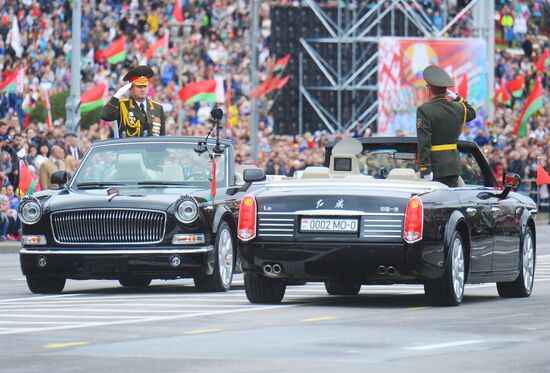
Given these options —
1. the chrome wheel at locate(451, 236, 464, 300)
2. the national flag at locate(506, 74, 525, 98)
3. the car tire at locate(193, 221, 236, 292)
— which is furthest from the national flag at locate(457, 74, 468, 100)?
the chrome wheel at locate(451, 236, 464, 300)

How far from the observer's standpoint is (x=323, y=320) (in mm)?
Answer: 13594

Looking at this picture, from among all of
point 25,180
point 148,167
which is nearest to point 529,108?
point 25,180

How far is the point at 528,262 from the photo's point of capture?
1700 centimetres

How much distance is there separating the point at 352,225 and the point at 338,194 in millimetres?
304

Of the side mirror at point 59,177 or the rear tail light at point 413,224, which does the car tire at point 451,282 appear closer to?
the rear tail light at point 413,224

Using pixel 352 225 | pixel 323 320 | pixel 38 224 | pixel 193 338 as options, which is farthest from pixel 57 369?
pixel 38 224

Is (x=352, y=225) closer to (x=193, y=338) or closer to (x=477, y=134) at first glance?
(x=193, y=338)

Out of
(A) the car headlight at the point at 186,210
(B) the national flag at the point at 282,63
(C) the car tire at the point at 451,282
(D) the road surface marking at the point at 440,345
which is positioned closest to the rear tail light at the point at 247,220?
(C) the car tire at the point at 451,282

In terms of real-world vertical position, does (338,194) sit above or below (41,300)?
above

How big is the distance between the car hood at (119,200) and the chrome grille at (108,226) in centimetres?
6

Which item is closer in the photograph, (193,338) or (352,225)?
(193,338)

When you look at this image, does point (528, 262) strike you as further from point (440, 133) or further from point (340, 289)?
point (340, 289)

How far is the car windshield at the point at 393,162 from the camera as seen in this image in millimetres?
16812

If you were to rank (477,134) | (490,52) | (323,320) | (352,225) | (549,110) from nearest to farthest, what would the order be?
(323,320) < (352,225) < (477,134) < (490,52) < (549,110)
